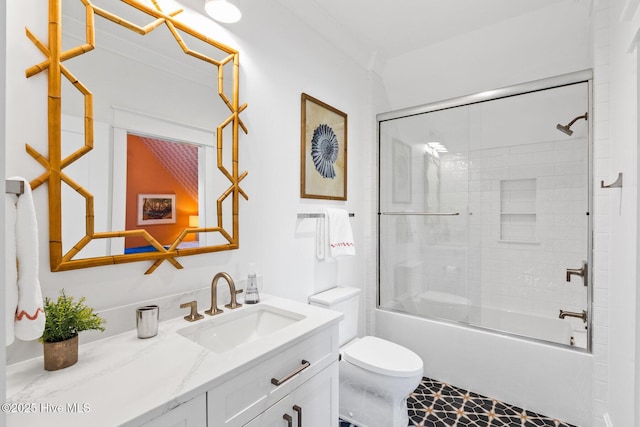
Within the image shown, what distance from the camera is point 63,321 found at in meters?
0.90

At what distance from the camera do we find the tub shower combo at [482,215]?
94.0 inches

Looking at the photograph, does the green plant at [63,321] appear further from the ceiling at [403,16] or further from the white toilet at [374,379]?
the ceiling at [403,16]

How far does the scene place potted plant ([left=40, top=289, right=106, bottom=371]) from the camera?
87cm

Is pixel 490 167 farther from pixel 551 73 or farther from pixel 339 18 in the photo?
pixel 339 18

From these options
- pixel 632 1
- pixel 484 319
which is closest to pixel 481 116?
pixel 632 1

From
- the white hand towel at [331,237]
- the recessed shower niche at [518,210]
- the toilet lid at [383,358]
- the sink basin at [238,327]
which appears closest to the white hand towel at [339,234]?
the white hand towel at [331,237]

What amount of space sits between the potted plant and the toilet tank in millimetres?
1278

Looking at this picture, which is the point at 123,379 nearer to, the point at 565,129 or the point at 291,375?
the point at 291,375

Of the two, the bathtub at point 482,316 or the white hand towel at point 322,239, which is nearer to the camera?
the white hand towel at point 322,239

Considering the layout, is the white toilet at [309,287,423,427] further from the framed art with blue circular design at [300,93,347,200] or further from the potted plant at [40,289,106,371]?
the potted plant at [40,289,106,371]

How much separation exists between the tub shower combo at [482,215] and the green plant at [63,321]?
7.16 ft

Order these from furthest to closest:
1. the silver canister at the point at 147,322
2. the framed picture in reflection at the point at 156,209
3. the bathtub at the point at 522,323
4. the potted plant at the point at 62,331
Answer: the bathtub at the point at 522,323
the framed picture in reflection at the point at 156,209
the silver canister at the point at 147,322
the potted plant at the point at 62,331

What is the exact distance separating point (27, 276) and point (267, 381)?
74 cm

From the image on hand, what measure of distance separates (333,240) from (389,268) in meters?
0.87
